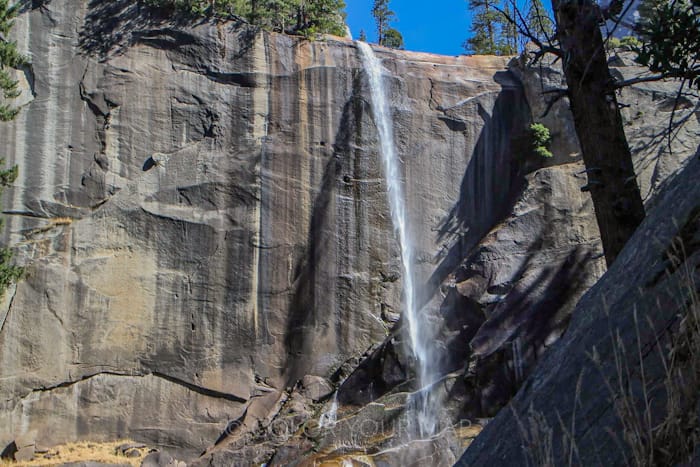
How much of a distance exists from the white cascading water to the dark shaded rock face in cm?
1372

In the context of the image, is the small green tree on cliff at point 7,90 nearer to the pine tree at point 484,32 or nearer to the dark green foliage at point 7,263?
the dark green foliage at point 7,263

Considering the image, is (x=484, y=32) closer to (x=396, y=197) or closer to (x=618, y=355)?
(x=396, y=197)

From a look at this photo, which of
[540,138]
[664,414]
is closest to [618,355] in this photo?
[664,414]

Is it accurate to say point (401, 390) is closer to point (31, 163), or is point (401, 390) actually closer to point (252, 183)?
point (252, 183)

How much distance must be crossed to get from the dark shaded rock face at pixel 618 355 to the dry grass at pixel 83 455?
14124 mm

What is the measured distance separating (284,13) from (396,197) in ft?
22.9

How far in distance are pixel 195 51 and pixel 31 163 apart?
16.8 feet

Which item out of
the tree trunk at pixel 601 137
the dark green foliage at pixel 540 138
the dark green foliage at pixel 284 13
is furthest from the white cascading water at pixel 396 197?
the tree trunk at pixel 601 137

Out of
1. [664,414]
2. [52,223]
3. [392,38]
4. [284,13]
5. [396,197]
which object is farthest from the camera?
[392,38]

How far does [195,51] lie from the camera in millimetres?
20422

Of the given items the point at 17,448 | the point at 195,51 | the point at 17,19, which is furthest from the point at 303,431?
the point at 17,19

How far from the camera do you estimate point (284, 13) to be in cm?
2311

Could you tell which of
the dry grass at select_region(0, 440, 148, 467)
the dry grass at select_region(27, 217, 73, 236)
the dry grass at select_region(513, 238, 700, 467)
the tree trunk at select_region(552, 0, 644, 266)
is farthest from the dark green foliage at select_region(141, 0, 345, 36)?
the dry grass at select_region(513, 238, 700, 467)

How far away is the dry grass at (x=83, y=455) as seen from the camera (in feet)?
54.4
